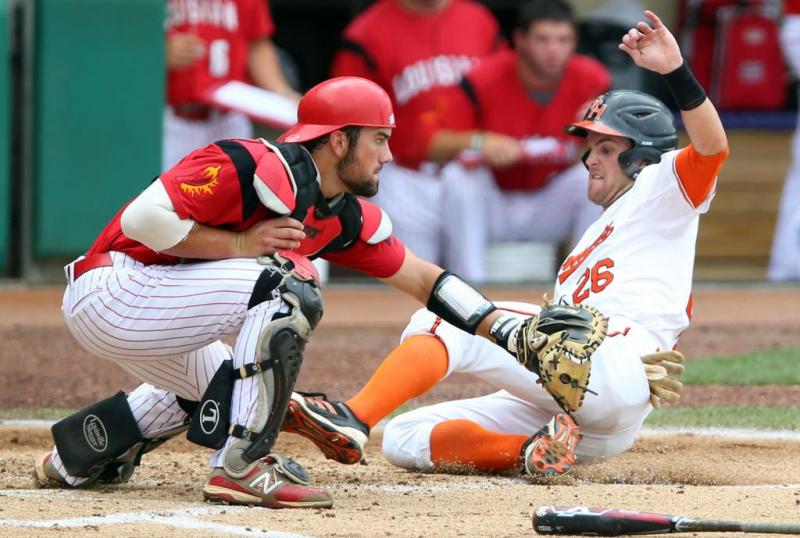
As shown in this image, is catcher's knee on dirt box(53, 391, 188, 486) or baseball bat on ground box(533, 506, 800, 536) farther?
catcher's knee on dirt box(53, 391, 188, 486)

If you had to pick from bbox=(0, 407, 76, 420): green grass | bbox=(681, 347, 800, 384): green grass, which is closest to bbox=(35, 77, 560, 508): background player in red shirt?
bbox=(0, 407, 76, 420): green grass

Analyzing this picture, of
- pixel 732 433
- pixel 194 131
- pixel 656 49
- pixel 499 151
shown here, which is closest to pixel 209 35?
pixel 194 131

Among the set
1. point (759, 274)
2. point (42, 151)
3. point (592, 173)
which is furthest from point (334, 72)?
point (592, 173)

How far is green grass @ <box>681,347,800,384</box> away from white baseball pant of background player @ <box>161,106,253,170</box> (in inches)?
123

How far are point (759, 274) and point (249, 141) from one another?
729 cm

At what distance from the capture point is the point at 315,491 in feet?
12.1

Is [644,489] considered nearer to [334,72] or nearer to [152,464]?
[152,464]

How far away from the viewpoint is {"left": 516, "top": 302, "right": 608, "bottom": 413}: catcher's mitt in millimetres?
3848

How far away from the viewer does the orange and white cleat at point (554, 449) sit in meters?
4.06

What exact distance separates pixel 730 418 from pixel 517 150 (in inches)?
137

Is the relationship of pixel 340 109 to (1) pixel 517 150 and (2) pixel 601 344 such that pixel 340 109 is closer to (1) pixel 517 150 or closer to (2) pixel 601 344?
(2) pixel 601 344

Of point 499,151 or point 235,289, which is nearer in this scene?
point 235,289

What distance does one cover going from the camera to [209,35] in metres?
8.55

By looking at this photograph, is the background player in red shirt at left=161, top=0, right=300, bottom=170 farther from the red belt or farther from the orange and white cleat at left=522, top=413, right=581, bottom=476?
the orange and white cleat at left=522, top=413, right=581, bottom=476
